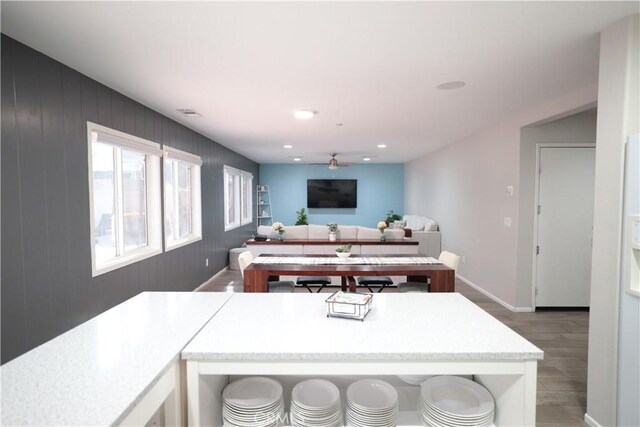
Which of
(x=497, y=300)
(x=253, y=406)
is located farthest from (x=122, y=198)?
(x=497, y=300)

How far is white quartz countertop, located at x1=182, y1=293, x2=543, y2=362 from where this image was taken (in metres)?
1.12

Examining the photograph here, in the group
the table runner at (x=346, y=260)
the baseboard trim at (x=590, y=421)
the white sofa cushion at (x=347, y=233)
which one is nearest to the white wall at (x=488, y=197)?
the table runner at (x=346, y=260)

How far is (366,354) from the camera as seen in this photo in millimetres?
1114

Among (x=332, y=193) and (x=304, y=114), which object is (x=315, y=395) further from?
(x=332, y=193)

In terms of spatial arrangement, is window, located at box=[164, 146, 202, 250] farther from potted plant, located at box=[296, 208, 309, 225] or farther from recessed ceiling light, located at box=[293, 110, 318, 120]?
potted plant, located at box=[296, 208, 309, 225]

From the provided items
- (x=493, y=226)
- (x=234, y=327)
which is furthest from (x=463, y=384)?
(x=493, y=226)

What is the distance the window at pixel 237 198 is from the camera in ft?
22.6

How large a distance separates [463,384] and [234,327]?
3.07 ft

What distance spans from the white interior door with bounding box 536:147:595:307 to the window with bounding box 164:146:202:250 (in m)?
4.51

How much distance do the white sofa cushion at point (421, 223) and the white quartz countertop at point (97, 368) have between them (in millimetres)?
6113

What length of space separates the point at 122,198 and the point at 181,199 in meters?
1.57

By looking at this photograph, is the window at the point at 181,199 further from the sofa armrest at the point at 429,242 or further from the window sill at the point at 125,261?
the sofa armrest at the point at 429,242

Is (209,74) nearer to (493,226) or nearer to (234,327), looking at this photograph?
(234,327)

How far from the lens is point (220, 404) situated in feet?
4.31
